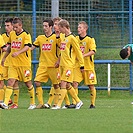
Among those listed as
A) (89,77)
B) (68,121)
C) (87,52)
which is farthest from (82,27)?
(68,121)

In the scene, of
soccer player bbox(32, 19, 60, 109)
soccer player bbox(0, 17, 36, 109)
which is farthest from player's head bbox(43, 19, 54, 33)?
soccer player bbox(0, 17, 36, 109)

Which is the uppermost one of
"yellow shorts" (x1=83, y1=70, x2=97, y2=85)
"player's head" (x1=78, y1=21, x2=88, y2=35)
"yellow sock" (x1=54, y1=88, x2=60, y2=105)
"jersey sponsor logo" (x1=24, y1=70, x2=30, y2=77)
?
"player's head" (x1=78, y1=21, x2=88, y2=35)

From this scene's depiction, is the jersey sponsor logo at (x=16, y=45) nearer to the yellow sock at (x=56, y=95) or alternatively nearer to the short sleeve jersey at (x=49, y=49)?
the short sleeve jersey at (x=49, y=49)

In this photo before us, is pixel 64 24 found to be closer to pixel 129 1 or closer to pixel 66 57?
pixel 66 57

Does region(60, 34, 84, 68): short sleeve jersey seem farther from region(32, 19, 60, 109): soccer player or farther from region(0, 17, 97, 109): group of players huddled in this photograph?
region(32, 19, 60, 109): soccer player

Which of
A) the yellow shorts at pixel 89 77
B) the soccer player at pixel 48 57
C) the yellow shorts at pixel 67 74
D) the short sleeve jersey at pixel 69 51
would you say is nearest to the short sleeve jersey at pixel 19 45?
the soccer player at pixel 48 57

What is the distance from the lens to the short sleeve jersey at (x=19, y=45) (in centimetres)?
1546

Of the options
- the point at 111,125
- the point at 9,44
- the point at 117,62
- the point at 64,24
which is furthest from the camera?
the point at 117,62

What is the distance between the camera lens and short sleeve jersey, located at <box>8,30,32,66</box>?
50.7 feet

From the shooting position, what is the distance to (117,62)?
64.8 ft

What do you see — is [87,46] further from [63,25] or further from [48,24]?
[63,25]

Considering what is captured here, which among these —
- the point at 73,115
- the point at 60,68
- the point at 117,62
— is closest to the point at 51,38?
the point at 60,68

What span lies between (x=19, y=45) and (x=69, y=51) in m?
1.20

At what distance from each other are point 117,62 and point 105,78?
110 centimetres
